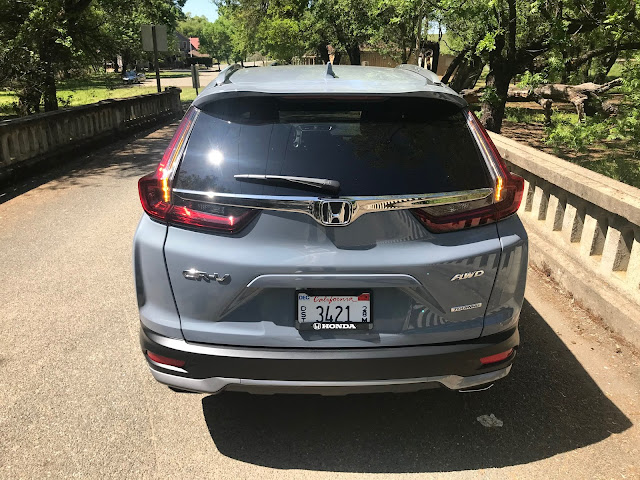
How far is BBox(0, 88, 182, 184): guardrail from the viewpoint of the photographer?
933cm

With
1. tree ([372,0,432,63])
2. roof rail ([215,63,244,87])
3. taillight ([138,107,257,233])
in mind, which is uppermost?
tree ([372,0,432,63])

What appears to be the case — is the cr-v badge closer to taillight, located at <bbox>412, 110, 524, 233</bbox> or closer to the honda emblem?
the honda emblem

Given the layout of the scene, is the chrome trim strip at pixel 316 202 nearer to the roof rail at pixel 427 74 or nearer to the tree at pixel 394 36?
the roof rail at pixel 427 74

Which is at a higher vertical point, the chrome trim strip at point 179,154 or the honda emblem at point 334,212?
the chrome trim strip at point 179,154

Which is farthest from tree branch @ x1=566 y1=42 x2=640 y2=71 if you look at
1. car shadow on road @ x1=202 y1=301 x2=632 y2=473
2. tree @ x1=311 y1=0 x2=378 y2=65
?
tree @ x1=311 y1=0 x2=378 y2=65

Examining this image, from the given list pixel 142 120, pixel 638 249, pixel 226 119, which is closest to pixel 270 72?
pixel 226 119

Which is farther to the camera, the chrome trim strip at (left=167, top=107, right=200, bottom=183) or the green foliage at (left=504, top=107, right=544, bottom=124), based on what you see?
the green foliage at (left=504, top=107, right=544, bottom=124)

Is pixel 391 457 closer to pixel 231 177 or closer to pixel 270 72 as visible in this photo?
pixel 231 177

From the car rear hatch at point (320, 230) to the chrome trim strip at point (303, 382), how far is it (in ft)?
0.64

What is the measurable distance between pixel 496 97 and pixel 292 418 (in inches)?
461

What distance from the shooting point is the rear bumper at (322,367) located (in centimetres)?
260

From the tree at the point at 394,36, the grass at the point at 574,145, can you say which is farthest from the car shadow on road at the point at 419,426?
the tree at the point at 394,36

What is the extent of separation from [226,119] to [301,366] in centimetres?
127

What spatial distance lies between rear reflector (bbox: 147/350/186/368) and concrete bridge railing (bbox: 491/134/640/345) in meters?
3.17
